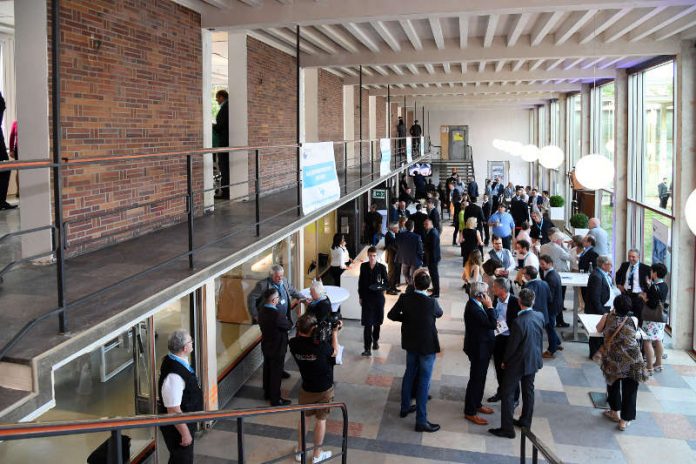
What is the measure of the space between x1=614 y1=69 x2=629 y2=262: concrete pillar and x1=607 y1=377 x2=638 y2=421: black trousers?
18.1 feet

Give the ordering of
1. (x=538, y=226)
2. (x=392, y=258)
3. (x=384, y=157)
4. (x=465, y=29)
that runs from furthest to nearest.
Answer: (x=538, y=226) < (x=384, y=157) < (x=392, y=258) < (x=465, y=29)

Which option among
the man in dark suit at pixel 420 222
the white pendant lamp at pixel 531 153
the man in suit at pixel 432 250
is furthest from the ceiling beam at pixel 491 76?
the man in suit at pixel 432 250

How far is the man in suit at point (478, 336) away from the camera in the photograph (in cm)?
518

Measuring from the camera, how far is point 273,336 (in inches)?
221

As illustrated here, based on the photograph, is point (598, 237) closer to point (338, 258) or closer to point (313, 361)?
point (338, 258)

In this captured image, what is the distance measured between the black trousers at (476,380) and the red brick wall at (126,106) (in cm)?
287

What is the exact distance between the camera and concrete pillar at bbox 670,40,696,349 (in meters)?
7.27

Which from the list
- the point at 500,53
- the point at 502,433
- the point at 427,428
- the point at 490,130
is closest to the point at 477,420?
the point at 502,433

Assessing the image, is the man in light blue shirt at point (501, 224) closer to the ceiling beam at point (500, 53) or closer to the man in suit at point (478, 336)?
the ceiling beam at point (500, 53)

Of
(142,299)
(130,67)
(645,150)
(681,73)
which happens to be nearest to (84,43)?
(130,67)

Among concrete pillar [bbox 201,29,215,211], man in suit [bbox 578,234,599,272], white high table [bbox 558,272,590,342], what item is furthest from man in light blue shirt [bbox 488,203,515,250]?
concrete pillar [bbox 201,29,215,211]

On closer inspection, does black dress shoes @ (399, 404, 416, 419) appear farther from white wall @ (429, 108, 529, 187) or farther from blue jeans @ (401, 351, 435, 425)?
white wall @ (429, 108, 529, 187)

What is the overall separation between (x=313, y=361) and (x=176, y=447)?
3.79ft

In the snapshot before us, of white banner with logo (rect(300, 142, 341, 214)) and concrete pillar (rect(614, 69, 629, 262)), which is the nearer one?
white banner with logo (rect(300, 142, 341, 214))
